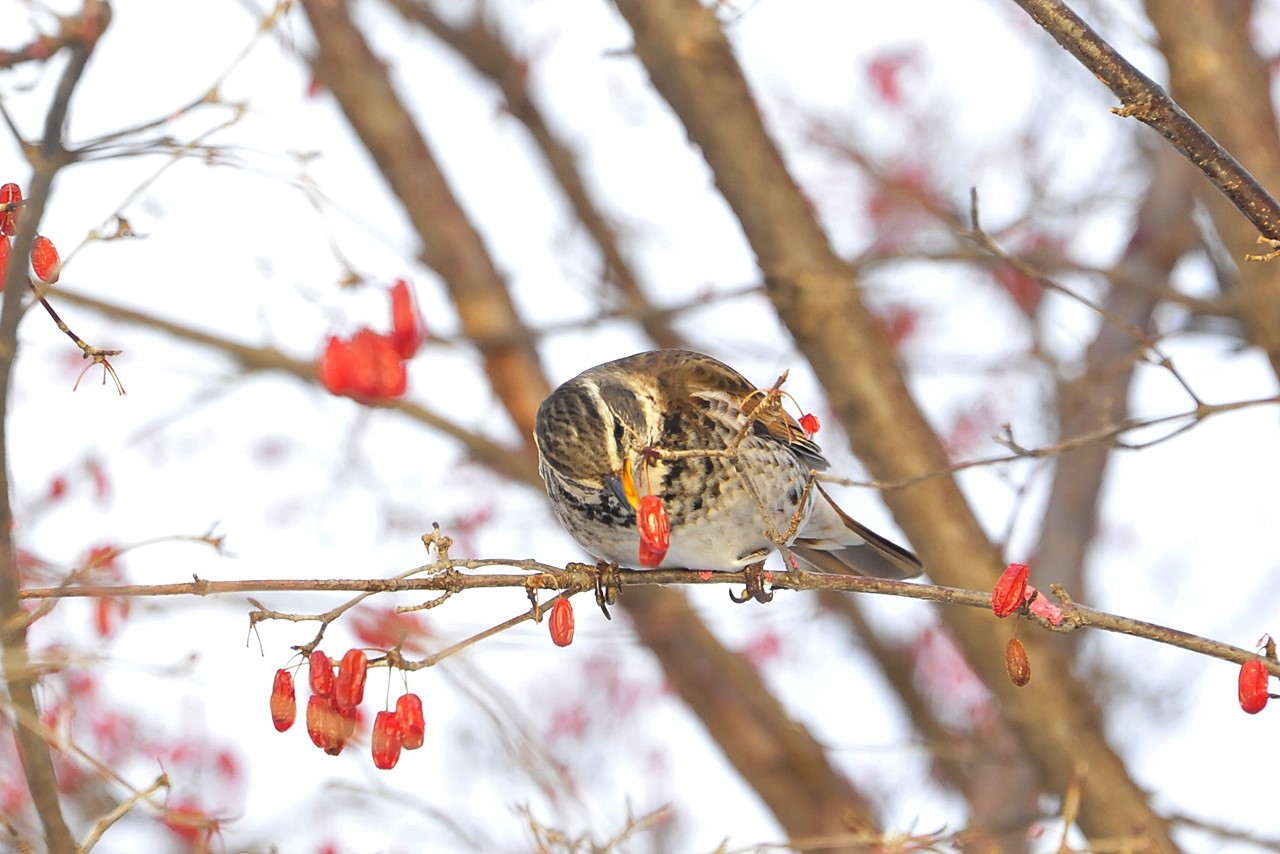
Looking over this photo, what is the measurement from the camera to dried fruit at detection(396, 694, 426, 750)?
2854 mm

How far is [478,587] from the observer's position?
2660 millimetres

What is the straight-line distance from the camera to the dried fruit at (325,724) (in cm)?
272

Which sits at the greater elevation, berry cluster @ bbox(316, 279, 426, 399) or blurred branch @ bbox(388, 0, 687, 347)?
blurred branch @ bbox(388, 0, 687, 347)

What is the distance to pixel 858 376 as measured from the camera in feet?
16.4

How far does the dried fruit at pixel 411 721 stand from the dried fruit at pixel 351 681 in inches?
6.5

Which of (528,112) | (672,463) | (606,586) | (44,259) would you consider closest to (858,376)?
(672,463)

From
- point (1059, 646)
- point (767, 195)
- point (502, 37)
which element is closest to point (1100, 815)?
point (1059, 646)

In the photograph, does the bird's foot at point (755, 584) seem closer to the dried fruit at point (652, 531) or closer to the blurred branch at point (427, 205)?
the dried fruit at point (652, 531)

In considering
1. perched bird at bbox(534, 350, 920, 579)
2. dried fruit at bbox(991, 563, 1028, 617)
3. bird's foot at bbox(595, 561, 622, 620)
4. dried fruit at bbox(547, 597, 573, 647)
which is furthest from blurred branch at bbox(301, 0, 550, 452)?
dried fruit at bbox(991, 563, 1028, 617)

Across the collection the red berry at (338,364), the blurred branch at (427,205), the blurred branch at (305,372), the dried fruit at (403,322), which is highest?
the blurred branch at (427,205)

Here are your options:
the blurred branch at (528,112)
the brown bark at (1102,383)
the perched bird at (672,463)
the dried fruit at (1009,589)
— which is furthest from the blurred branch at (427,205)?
the dried fruit at (1009,589)

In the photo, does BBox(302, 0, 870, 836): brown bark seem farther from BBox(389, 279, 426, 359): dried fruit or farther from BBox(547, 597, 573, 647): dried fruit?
BBox(547, 597, 573, 647): dried fruit

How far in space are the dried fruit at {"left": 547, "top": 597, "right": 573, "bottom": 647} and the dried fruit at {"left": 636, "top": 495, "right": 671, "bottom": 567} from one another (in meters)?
0.22

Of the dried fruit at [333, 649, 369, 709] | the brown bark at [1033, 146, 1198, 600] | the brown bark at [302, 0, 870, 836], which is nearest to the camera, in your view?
the dried fruit at [333, 649, 369, 709]
